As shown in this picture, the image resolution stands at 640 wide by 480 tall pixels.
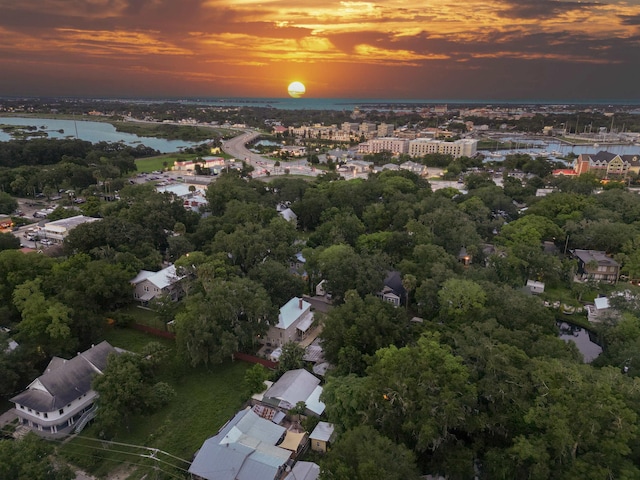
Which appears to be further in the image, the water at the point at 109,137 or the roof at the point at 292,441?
the water at the point at 109,137

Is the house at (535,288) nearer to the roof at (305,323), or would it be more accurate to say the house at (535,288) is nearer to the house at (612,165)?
the roof at (305,323)

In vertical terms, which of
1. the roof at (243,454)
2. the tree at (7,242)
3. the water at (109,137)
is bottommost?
the roof at (243,454)

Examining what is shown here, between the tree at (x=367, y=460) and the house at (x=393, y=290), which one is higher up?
the tree at (x=367, y=460)

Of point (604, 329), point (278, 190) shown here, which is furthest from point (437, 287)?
point (278, 190)

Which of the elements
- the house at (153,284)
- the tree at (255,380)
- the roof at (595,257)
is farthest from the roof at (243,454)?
the roof at (595,257)

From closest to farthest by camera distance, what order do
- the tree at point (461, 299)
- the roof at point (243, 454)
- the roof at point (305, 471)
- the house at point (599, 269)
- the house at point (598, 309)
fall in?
the roof at point (243, 454) → the roof at point (305, 471) → the tree at point (461, 299) → the house at point (598, 309) → the house at point (599, 269)

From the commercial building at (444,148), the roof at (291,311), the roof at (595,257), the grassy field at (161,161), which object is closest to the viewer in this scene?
the roof at (291,311)

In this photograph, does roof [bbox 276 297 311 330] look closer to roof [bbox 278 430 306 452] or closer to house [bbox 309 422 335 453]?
roof [bbox 278 430 306 452]

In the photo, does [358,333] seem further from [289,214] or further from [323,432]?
[289,214]
